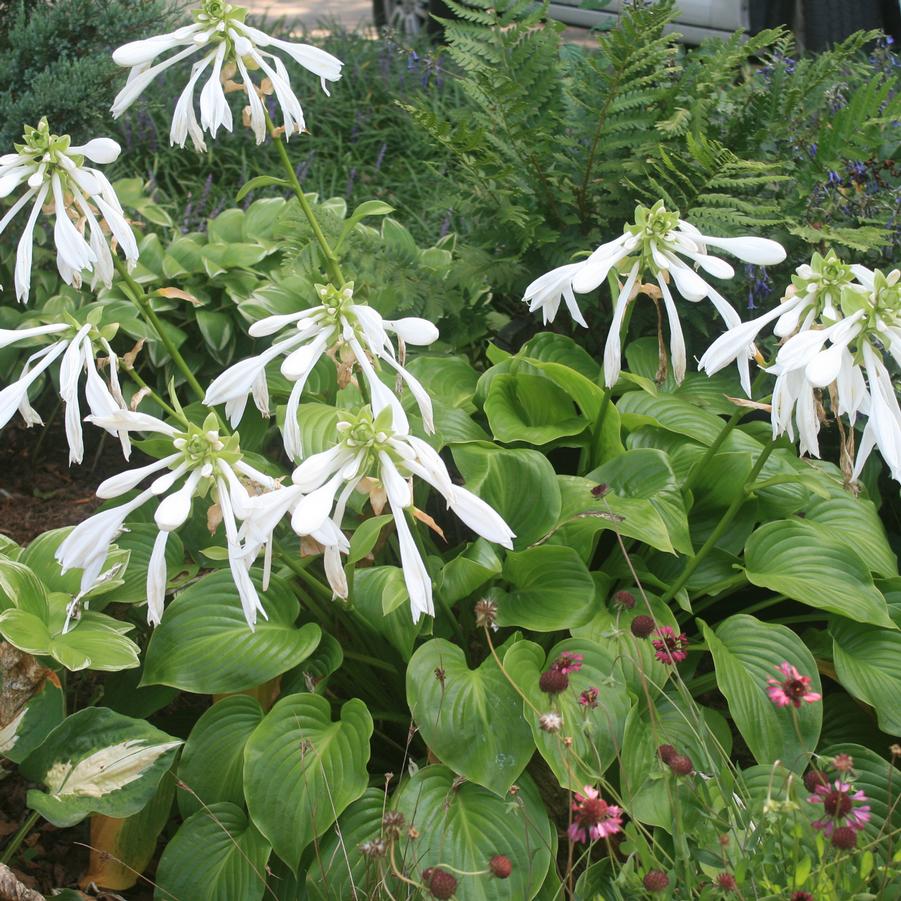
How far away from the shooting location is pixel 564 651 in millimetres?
2119

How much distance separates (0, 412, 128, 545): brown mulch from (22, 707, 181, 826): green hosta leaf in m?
1.26

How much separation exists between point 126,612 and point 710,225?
1812mm

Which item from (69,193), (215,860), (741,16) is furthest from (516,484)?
(741,16)

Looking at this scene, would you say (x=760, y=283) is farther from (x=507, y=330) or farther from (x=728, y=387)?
(x=507, y=330)

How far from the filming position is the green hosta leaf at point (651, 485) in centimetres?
233

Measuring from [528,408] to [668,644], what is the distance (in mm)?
920

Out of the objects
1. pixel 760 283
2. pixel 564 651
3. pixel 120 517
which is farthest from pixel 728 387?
pixel 120 517

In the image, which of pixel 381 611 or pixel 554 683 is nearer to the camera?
pixel 554 683

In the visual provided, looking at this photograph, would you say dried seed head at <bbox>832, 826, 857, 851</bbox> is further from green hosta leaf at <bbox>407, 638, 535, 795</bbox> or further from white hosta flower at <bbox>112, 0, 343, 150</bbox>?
white hosta flower at <bbox>112, 0, 343, 150</bbox>

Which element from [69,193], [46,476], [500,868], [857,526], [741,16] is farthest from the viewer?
[741,16]

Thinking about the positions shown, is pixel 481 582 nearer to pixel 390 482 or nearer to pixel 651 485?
pixel 651 485

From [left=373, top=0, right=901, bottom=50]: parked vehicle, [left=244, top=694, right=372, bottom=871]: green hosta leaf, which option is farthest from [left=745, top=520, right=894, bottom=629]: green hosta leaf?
[left=373, top=0, right=901, bottom=50]: parked vehicle

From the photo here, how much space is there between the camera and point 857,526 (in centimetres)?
255

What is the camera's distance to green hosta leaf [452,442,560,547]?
2.34 metres
